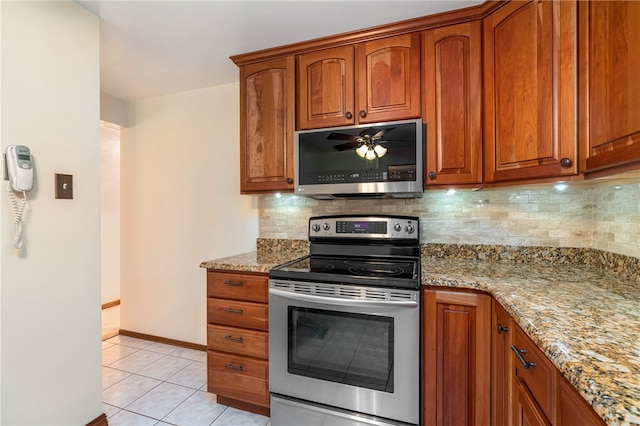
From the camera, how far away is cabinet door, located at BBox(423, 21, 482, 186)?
164 cm

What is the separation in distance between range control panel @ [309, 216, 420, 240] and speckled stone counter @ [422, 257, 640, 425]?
334 mm

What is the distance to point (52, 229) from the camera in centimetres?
147

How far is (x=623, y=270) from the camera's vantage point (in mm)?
1411

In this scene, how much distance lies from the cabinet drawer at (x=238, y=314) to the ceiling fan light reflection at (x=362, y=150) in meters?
1.06

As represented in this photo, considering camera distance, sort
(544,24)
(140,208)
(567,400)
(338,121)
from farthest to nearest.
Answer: (140,208) → (338,121) → (544,24) → (567,400)

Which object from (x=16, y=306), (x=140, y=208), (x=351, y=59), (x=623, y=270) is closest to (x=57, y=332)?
(x=16, y=306)

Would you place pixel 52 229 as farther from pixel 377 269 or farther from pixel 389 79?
pixel 389 79

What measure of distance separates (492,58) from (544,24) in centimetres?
26

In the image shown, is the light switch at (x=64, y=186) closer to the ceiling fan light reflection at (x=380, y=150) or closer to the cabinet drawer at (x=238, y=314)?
the cabinet drawer at (x=238, y=314)

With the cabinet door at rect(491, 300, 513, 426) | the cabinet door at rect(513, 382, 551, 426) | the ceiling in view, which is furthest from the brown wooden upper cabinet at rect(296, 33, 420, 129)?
the cabinet door at rect(513, 382, 551, 426)

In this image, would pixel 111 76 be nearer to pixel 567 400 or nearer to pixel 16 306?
pixel 16 306

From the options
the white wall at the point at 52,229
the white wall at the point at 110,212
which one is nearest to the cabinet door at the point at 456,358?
the white wall at the point at 52,229

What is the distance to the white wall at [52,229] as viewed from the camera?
4.31ft

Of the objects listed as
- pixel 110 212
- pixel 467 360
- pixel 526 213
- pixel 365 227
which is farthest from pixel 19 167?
pixel 110 212
